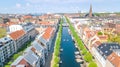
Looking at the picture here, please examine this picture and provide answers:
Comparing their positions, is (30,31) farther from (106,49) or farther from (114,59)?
(114,59)

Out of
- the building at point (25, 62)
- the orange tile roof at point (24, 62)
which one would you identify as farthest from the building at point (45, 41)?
the orange tile roof at point (24, 62)

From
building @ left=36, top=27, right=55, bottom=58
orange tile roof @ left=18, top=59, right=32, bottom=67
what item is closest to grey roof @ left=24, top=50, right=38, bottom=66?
orange tile roof @ left=18, top=59, right=32, bottom=67

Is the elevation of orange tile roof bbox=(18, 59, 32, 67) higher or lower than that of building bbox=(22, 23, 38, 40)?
higher

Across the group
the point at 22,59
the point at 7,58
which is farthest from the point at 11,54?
the point at 22,59

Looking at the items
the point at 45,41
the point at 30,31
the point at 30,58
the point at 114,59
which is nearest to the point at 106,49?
the point at 114,59

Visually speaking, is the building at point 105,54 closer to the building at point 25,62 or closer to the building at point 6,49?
the building at point 25,62

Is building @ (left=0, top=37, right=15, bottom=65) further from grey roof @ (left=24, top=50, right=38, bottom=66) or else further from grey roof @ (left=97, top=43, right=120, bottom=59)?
grey roof @ (left=97, top=43, right=120, bottom=59)

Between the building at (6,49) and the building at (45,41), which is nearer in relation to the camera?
the building at (6,49)

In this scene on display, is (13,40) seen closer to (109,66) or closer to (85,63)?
(85,63)
